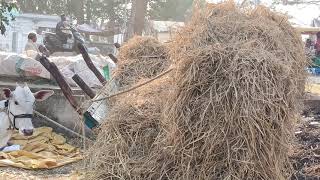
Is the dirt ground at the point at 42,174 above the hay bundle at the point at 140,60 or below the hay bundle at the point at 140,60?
below

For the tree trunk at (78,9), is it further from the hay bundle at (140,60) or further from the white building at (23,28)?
the hay bundle at (140,60)

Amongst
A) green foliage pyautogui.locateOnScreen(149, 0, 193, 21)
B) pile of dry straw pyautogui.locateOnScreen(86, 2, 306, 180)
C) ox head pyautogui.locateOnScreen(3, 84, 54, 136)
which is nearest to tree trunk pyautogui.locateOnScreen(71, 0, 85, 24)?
green foliage pyautogui.locateOnScreen(149, 0, 193, 21)

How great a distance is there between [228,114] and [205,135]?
262mm

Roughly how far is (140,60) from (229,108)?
306 centimetres

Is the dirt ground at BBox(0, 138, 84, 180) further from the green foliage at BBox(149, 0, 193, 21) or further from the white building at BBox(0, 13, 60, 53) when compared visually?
the green foliage at BBox(149, 0, 193, 21)

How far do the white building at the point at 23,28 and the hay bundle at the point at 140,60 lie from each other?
26743 mm

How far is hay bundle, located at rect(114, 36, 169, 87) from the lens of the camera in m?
6.48

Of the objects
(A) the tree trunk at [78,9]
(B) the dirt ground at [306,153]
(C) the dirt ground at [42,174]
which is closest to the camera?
(B) the dirt ground at [306,153]

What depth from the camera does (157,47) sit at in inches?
277

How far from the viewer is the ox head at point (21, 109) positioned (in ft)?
22.6

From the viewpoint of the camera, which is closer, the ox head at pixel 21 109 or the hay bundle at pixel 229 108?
the hay bundle at pixel 229 108

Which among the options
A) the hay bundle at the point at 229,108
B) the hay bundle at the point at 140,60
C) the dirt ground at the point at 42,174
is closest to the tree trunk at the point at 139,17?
the hay bundle at the point at 140,60

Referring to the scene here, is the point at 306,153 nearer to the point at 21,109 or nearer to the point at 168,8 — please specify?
the point at 21,109

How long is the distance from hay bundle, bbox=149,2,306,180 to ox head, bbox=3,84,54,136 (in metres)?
3.14
